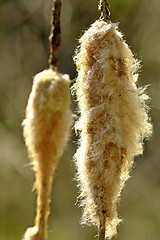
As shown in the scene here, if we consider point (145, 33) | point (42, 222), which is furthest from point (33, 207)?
point (42, 222)

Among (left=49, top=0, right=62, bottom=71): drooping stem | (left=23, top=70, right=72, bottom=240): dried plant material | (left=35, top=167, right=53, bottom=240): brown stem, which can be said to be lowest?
(left=35, top=167, right=53, bottom=240): brown stem

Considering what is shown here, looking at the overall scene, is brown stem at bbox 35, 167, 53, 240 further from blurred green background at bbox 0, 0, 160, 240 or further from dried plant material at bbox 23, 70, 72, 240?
blurred green background at bbox 0, 0, 160, 240

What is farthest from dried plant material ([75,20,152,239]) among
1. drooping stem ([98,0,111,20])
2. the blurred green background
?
the blurred green background

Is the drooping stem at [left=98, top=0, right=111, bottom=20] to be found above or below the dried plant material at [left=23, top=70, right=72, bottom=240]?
above

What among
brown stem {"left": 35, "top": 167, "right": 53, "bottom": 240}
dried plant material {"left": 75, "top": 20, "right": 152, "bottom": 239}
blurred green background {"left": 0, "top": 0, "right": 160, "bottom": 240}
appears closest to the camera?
brown stem {"left": 35, "top": 167, "right": 53, "bottom": 240}

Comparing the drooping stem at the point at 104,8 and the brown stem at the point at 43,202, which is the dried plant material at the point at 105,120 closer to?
the drooping stem at the point at 104,8

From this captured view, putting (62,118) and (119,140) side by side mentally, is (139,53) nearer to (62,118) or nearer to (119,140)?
(119,140)
